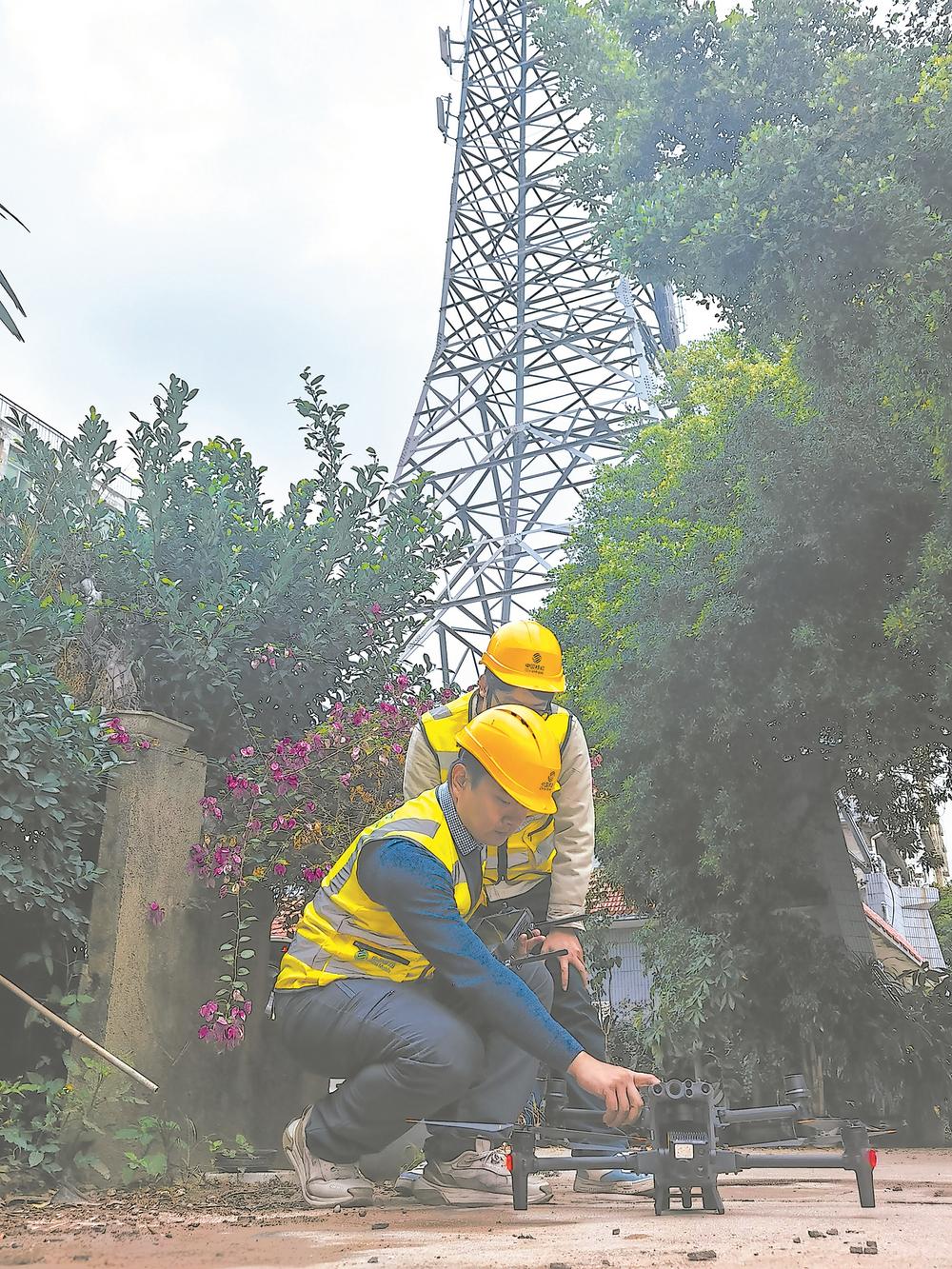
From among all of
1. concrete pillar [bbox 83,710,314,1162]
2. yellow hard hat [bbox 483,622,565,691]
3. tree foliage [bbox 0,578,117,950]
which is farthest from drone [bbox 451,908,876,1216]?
tree foliage [bbox 0,578,117,950]

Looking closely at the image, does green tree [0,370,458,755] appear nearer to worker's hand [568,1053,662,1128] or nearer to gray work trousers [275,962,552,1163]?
gray work trousers [275,962,552,1163]

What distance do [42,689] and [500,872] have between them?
164cm

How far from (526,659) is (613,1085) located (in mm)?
1277

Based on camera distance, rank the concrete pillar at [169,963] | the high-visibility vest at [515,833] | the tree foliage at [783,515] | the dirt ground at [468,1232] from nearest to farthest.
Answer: the dirt ground at [468,1232], the high-visibility vest at [515,833], the concrete pillar at [169,963], the tree foliage at [783,515]

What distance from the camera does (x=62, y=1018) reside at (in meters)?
3.55

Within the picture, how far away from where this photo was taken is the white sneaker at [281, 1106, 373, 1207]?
275 cm

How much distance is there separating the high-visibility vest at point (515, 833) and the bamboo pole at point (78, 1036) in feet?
3.87

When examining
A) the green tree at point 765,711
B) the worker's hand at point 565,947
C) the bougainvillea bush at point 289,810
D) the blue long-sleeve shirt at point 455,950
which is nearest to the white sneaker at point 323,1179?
the blue long-sleeve shirt at point 455,950

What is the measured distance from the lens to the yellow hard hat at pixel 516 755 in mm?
2635

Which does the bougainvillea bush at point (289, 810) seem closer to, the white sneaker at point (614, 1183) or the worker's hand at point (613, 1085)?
the white sneaker at point (614, 1183)

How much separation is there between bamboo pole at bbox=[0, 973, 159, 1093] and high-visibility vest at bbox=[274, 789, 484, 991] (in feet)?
2.52

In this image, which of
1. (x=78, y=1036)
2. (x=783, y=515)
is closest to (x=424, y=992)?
(x=78, y=1036)

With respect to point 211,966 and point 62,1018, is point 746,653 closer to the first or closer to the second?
point 211,966

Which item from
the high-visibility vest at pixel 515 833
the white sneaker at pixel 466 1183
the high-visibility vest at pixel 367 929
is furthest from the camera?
the high-visibility vest at pixel 515 833
